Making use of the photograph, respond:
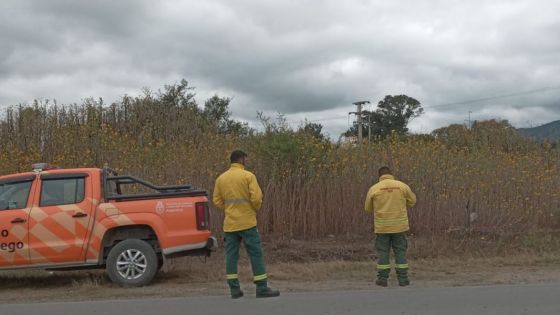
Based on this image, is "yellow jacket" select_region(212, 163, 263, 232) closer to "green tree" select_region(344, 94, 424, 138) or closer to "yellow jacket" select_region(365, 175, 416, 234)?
"yellow jacket" select_region(365, 175, 416, 234)

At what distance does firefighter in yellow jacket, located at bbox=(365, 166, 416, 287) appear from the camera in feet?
29.9

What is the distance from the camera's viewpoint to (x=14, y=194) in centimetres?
951

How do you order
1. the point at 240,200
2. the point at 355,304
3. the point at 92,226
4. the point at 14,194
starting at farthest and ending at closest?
the point at 14,194, the point at 92,226, the point at 240,200, the point at 355,304

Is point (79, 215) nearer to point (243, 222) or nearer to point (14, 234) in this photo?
point (14, 234)

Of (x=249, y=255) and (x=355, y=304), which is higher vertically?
(x=249, y=255)

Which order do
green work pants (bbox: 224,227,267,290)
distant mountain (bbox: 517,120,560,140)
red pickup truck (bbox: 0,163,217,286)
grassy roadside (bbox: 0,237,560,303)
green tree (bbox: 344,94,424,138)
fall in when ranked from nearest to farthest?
1. green work pants (bbox: 224,227,267,290)
2. grassy roadside (bbox: 0,237,560,303)
3. red pickup truck (bbox: 0,163,217,286)
4. distant mountain (bbox: 517,120,560,140)
5. green tree (bbox: 344,94,424,138)

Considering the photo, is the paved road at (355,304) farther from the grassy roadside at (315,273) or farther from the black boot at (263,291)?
the grassy roadside at (315,273)

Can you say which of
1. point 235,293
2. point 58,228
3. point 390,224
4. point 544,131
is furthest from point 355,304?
point 544,131

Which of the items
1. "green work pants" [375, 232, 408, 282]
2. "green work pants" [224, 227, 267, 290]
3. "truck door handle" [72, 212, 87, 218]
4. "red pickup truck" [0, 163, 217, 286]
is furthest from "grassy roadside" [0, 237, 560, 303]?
"truck door handle" [72, 212, 87, 218]

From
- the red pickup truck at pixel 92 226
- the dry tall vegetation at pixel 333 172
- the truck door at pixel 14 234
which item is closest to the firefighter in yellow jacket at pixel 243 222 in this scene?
the red pickup truck at pixel 92 226

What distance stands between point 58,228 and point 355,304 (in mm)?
4714

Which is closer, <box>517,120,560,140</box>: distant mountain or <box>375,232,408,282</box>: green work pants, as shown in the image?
<box>375,232,408,282</box>: green work pants

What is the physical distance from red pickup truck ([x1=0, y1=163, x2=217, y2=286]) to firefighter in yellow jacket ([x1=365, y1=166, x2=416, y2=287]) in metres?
2.60

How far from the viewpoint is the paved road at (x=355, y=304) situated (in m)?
7.15
